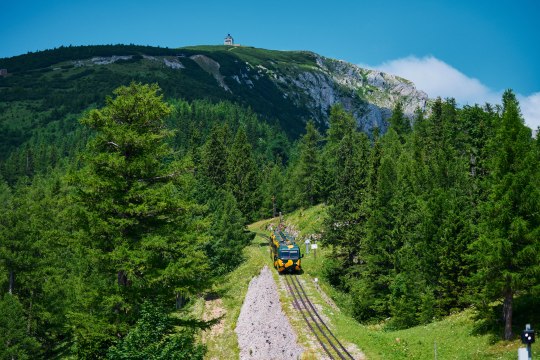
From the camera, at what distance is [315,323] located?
109 ft

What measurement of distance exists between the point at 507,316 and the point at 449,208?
14238 mm

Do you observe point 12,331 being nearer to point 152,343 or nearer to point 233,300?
point 233,300

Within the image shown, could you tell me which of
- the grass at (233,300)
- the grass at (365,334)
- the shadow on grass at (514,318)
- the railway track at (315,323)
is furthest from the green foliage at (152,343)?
the shadow on grass at (514,318)

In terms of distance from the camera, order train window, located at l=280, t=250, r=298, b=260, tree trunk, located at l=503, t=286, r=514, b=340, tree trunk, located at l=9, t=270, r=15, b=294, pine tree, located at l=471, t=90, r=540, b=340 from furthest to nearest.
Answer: tree trunk, located at l=9, t=270, r=15, b=294
train window, located at l=280, t=250, r=298, b=260
tree trunk, located at l=503, t=286, r=514, b=340
pine tree, located at l=471, t=90, r=540, b=340

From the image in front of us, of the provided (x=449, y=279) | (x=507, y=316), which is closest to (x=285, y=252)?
(x=449, y=279)

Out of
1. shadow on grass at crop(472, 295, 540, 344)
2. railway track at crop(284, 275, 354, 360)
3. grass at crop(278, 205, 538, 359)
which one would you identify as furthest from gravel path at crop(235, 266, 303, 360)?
shadow on grass at crop(472, 295, 540, 344)

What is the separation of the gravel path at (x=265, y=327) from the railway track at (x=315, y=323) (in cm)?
152

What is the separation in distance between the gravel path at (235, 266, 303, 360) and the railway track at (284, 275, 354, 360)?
5.00 ft

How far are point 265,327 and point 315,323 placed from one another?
16.5 feet

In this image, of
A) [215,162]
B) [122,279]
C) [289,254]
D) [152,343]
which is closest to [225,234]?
[289,254]

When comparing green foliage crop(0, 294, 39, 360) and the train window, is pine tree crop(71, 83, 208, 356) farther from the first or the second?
green foliage crop(0, 294, 39, 360)

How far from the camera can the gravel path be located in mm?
31812

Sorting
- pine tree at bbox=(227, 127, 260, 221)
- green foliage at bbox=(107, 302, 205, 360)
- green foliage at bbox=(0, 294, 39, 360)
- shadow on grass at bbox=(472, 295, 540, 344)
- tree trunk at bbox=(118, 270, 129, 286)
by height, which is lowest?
green foliage at bbox=(0, 294, 39, 360)

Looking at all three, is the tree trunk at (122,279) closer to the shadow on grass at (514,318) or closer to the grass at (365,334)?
the grass at (365,334)
